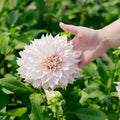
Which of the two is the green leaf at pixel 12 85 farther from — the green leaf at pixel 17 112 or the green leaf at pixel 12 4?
the green leaf at pixel 12 4

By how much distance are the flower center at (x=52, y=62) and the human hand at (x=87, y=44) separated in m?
0.15

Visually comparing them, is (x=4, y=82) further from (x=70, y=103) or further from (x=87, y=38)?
(x=87, y=38)

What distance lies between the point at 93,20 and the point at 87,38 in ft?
5.02

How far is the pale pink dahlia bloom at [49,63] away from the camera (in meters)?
1.02

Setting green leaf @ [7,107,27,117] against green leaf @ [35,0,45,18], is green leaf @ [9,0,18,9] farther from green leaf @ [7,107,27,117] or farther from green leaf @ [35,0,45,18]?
green leaf @ [7,107,27,117]

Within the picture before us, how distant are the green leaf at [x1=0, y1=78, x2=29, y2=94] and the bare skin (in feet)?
1.18

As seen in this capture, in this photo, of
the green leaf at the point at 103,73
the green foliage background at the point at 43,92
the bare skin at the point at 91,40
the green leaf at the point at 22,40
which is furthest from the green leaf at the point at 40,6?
the bare skin at the point at 91,40

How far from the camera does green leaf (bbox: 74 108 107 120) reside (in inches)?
47.8

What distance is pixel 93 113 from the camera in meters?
1.24

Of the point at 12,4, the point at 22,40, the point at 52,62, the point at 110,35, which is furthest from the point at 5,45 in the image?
the point at 12,4

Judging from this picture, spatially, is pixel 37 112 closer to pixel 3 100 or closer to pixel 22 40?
pixel 3 100

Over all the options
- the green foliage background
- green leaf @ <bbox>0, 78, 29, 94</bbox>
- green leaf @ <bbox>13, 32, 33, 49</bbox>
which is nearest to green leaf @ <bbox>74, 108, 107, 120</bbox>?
the green foliage background

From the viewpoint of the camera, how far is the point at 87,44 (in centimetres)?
119

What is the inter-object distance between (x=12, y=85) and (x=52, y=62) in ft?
0.93
